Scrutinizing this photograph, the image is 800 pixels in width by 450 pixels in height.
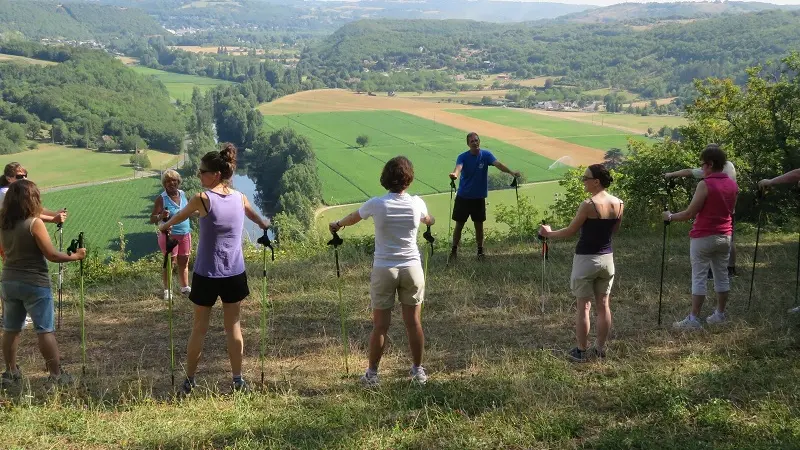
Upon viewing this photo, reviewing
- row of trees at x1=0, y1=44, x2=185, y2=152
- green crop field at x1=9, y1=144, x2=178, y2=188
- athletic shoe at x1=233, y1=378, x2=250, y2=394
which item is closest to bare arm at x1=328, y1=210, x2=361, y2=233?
athletic shoe at x1=233, y1=378, x2=250, y2=394

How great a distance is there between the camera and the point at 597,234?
661cm

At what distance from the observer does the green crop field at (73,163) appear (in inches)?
2063

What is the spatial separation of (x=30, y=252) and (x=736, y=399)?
19.2 ft

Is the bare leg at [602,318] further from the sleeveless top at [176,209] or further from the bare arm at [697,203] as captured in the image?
the sleeveless top at [176,209]

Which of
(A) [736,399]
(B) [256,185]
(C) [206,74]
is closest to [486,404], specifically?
(A) [736,399]

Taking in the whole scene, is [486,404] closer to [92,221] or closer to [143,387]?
[143,387]

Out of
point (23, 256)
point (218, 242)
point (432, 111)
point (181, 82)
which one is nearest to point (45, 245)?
point (23, 256)

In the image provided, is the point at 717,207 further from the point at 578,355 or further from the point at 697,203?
the point at 578,355

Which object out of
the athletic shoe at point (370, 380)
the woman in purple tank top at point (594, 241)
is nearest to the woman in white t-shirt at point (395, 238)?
the athletic shoe at point (370, 380)

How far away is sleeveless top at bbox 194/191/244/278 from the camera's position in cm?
587

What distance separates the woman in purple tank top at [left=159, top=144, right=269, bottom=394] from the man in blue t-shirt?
495 centimetres

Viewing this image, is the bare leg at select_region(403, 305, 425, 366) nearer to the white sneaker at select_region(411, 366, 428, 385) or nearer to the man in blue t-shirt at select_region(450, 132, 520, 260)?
the white sneaker at select_region(411, 366, 428, 385)

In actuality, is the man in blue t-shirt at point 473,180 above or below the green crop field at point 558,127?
above

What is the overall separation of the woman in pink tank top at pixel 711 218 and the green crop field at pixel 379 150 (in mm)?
33085
